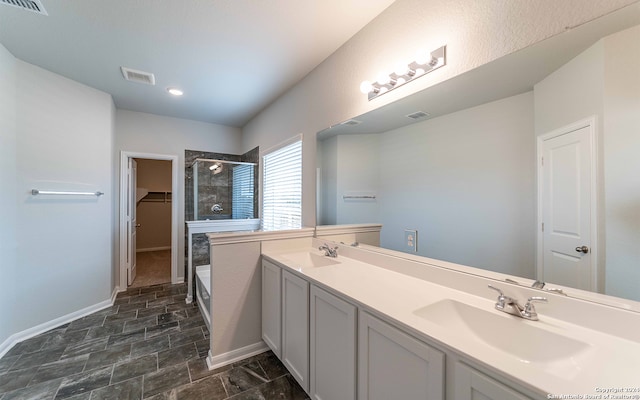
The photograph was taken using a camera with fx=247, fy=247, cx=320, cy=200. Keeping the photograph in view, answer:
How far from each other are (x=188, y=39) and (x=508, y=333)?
2752 millimetres

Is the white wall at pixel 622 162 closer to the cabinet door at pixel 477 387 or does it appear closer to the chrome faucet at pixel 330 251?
the cabinet door at pixel 477 387

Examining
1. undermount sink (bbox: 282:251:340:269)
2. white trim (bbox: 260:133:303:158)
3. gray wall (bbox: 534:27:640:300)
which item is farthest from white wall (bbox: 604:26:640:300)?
white trim (bbox: 260:133:303:158)

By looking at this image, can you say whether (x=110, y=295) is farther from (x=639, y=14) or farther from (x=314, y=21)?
(x=639, y=14)

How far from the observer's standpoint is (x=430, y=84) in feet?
4.64

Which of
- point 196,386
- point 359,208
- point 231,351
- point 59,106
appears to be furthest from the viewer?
point 59,106

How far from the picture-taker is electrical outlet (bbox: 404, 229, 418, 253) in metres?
1.52

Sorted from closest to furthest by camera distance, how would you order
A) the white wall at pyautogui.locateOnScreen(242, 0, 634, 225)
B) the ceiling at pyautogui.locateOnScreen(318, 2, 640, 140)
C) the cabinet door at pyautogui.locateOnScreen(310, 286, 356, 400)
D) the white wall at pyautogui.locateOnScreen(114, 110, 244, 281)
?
the ceiling at pyautogui.locateOnScreen(318, 2, 640, 140), the white wall at pyautogui.locateOnScreen(242, 0, 634, 225), the cabinet door at pyautogui.locateOnScreen(310, 286, 356, 400), the white wall at pyautogui.locateOnScreen(114, 110, 244, 281)

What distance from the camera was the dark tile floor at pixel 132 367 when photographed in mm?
1667

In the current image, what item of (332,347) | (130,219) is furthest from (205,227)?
(332,347)

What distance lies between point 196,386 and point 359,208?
170cm

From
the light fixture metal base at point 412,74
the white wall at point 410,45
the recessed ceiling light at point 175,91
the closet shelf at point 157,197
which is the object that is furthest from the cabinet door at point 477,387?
the closet shelf at point 157,197

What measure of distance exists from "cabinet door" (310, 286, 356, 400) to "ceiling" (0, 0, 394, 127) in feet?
6.19

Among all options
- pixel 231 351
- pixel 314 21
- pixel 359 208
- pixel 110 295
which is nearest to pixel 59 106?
pixel 110 295

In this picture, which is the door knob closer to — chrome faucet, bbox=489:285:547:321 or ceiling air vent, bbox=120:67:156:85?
chrome faucet, bbox=489:285:547:321
